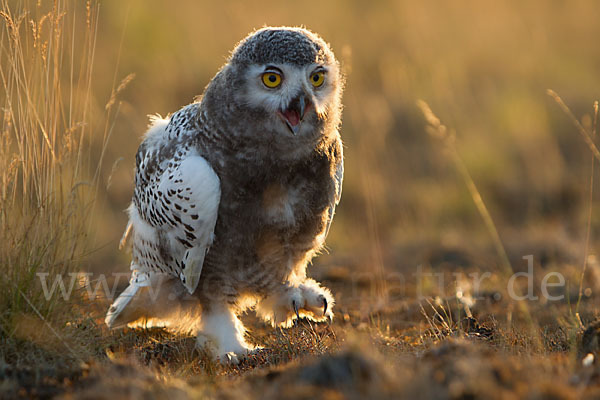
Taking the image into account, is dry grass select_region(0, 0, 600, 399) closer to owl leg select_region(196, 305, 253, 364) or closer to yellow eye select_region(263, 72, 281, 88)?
owl leg select_region(196, 305, 253, 364)

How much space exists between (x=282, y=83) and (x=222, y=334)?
1.58 meters

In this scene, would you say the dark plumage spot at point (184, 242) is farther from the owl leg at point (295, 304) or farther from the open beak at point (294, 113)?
the open beak at point (294, 113)

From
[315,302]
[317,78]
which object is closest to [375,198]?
[315,302]

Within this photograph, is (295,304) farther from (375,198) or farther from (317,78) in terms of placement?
(375,198)

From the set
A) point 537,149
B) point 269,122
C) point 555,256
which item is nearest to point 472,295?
point 555,256

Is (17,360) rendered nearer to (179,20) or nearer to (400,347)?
(400,347)

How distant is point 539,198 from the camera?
8273 millimetres

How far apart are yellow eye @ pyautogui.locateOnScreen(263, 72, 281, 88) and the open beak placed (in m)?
0.13

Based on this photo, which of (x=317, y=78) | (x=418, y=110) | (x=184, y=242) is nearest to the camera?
(x=317, y=78)

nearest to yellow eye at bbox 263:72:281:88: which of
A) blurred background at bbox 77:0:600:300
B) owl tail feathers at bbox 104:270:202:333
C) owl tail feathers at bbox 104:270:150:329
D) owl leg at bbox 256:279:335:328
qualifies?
owl leg at bbox 256:279:335:328

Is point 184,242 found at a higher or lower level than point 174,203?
lower

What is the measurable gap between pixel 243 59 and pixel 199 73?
663 cm

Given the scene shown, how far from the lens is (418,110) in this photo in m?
9.79

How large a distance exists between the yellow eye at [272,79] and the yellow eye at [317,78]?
0.21m
